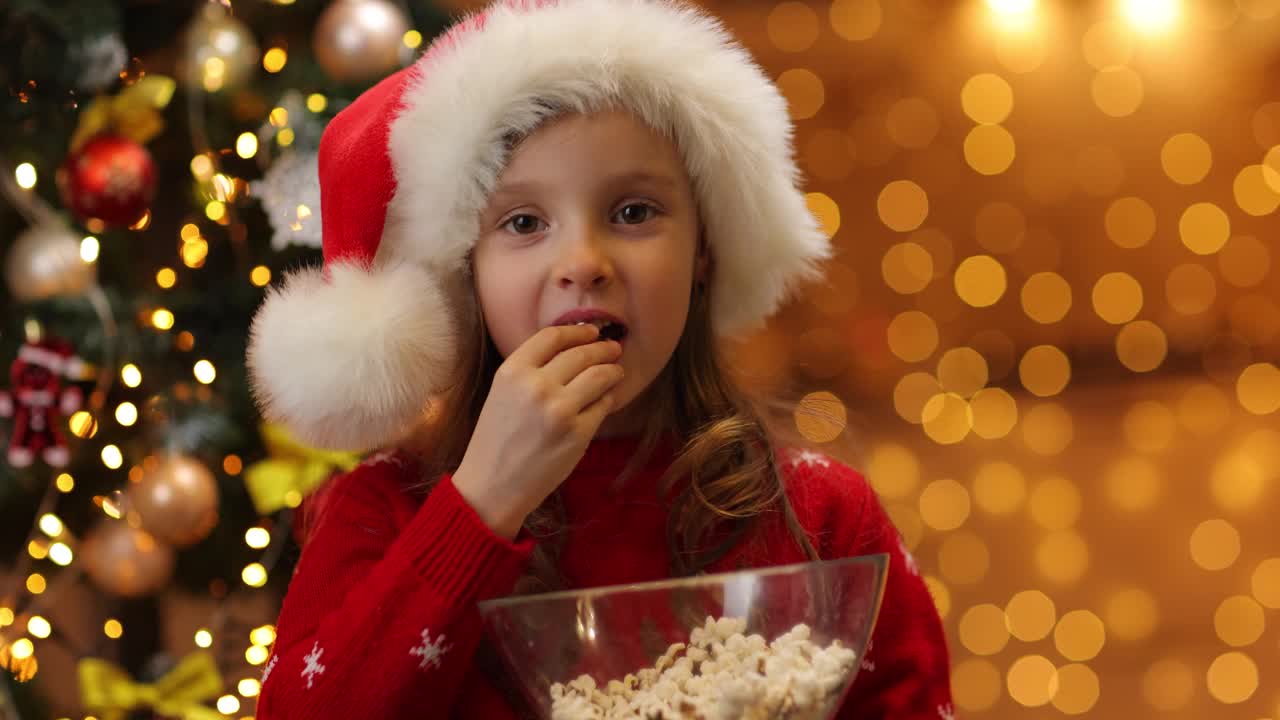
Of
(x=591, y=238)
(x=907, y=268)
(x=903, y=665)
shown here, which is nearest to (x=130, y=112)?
(x=591, y=238)

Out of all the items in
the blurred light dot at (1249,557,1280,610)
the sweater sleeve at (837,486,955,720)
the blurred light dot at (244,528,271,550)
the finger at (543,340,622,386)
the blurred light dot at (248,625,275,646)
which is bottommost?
the blurred light dot at (1249,557,1280,610)

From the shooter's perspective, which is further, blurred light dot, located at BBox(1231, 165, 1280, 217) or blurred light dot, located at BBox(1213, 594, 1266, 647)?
blurred light dot, located at BBox(1231, 165, 1280, 217)

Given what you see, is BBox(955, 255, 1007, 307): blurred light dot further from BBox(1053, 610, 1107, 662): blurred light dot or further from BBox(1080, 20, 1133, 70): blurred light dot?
BBox(1053, 610, 1107, 662): blurred light dot

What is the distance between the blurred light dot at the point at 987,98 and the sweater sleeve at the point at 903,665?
268cm

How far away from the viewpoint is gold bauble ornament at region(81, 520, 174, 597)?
154cm

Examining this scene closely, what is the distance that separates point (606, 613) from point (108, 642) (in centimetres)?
159

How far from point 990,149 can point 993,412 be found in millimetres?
722

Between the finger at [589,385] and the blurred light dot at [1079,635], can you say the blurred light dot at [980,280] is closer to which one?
the blurred light dot at [1079,635]

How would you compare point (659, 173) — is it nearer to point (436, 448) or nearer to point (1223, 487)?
point (436, 448)

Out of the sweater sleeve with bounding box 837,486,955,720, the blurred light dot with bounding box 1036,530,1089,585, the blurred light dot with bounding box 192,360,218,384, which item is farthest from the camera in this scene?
the blurred light dot with bounding box 1036,530,1089,585

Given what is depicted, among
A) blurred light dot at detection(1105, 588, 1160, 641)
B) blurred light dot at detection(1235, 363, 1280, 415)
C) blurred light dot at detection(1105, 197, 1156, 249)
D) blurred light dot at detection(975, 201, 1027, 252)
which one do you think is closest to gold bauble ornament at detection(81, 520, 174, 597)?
blurred light dot at detection(1105, 588, 1160, 641)

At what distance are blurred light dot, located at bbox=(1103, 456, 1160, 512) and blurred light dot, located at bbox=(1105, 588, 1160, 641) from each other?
0.98 ft

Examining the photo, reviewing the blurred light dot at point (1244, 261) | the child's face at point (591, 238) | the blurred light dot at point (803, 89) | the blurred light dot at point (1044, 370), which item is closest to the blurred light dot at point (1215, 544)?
the blurred light dot at point (1044, 370)

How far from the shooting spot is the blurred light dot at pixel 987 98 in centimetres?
341
